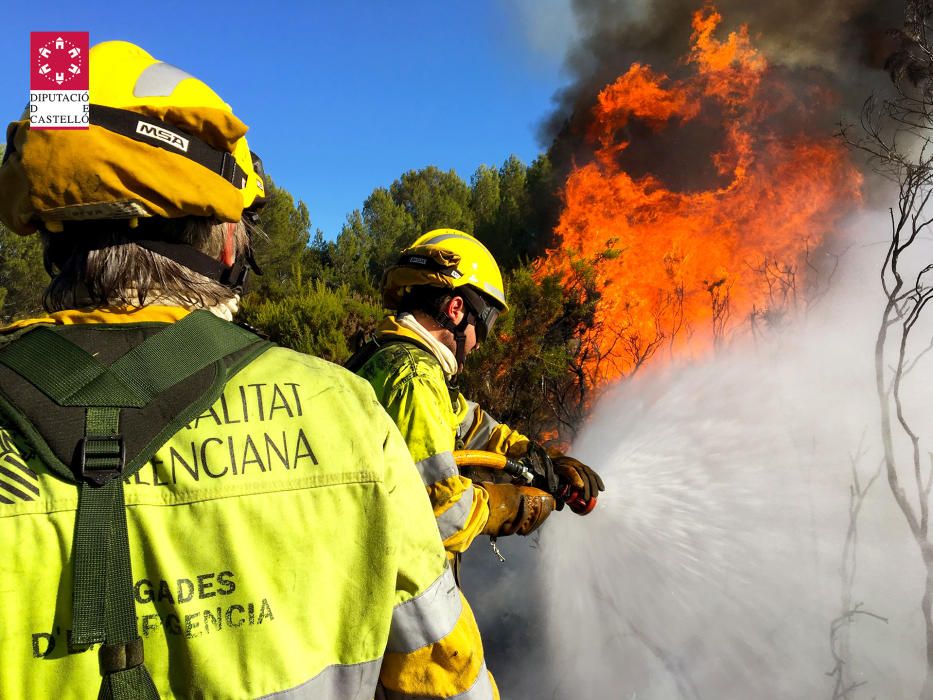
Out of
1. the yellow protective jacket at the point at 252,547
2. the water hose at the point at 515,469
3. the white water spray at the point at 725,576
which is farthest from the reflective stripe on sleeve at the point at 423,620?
the white water spray at the point at 725,576

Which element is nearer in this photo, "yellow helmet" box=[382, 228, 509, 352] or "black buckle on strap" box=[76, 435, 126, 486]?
"black buckle on strap" box=[76, 435, 126, 486]

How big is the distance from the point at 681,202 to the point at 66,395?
14383 mm

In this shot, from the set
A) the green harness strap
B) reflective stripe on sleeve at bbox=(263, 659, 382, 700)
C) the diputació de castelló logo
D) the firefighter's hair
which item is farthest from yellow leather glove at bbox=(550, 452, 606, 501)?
the diputació de castelló logo

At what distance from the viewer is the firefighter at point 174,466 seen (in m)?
0.86

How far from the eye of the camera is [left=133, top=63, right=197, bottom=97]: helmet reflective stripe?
43.6 inches

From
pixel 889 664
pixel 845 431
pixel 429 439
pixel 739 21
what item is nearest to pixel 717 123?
pixel 739 21

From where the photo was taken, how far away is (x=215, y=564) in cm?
95

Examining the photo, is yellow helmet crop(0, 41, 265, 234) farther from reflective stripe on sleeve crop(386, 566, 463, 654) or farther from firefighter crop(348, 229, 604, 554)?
firefighter crop(348, 229, 604, 554)

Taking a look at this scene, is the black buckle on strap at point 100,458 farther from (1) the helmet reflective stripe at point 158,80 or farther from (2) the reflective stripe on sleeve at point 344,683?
(1) the helmet reflective stripe at point 158,80

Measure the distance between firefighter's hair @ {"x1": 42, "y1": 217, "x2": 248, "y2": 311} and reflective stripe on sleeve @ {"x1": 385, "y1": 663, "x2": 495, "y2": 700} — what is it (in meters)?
0.89

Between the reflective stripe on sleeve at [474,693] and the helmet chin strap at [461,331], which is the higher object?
the helmet chin strap at [461,331]

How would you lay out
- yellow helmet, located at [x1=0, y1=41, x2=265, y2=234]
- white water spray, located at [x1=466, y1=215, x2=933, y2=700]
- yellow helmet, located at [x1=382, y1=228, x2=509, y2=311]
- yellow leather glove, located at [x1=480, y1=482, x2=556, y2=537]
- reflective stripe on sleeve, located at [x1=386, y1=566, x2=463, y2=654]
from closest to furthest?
yellow helmet, located at [x1=0, y1=41, x2=265, y2=234] → reflective stripe on sleeve, located at [x1=386, y1=566, x2=463, y2=654] → yellow leather glove, located at [x1=480, y1=482, x2=556, y2=537] → yellow helmet, located at [x1=382, y1=228, x2=509, y2=311] → white water spray, located at [x1=466, y1=215, x2=933, y2=700]

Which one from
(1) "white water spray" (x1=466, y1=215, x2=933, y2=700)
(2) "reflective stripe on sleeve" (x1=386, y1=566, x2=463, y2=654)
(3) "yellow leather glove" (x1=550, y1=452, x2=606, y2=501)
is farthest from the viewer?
(1) "white water spray" (x1=466, y1=215, x2=933, y2=700)

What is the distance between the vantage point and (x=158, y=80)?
1.13 metres
